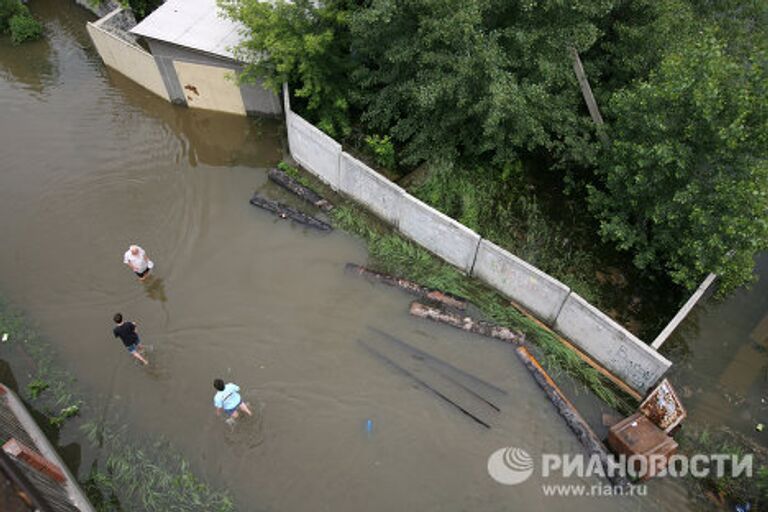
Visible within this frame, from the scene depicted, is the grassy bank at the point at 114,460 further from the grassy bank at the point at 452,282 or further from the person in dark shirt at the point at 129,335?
the grassy bank at the point at 452,282

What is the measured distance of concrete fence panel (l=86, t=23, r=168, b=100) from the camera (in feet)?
42.4

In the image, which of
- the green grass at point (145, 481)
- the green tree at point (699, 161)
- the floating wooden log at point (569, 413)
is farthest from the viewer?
the floating wooden log at point (569, 413)

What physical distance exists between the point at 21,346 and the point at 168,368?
283 centimetres

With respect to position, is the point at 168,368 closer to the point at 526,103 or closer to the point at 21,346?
the point at 21,346

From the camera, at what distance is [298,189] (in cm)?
1157

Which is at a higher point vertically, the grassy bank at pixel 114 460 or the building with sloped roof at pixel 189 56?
the building with sloped roof at pixel 189 56

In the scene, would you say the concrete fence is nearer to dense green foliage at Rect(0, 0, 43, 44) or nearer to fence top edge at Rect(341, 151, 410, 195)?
fence top edge at Rect(341, 151, 410, 195)

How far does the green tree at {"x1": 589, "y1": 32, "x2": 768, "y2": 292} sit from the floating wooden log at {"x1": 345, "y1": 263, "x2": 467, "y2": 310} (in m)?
3.02

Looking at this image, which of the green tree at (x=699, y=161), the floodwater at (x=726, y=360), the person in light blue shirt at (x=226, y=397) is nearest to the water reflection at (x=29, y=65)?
the person in light blue shirt at (x=226, y=397)

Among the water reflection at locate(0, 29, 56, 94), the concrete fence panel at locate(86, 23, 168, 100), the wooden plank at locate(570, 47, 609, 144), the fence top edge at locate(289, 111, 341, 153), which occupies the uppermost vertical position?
the wooden plank at locate(570, 47, 609, 144)

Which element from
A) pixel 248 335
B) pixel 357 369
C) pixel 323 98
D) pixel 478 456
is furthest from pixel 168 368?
pixel 323 98

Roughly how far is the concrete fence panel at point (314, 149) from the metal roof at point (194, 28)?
2.14 m

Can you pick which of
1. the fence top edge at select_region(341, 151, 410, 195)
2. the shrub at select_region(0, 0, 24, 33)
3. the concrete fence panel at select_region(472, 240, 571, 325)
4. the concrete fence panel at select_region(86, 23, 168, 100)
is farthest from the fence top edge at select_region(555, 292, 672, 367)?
the shrub at select_region(0, 0, 24, 33)

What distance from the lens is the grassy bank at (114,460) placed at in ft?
25.4
